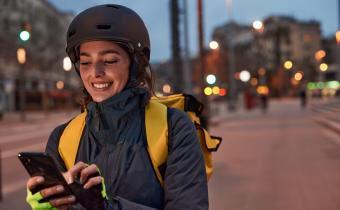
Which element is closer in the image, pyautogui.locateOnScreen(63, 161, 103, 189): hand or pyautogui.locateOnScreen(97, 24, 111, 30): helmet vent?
pyautogui.locateOnScreen(63, 161, 103, 189): hand

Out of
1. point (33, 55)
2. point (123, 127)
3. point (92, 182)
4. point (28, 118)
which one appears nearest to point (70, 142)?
point (123, 127)

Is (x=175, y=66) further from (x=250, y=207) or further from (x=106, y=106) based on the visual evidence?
(x=106, y=106)

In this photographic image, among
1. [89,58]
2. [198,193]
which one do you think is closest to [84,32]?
[89,58]

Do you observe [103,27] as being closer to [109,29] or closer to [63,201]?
[109,29]

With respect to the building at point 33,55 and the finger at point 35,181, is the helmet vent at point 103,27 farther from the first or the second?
the building at point 33,55

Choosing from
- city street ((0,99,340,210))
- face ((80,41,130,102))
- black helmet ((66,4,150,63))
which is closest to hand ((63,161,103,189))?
face ((80,41,130,102))

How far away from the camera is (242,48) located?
98.4 meters

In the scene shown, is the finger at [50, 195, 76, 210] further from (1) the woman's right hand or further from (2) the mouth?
(2) the mouth

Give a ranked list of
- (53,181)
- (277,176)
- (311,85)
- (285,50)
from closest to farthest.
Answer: (53,181) < (277,176) < (285,50) < (311,85)

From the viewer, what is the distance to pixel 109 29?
2047mm

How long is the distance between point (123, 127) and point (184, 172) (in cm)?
27

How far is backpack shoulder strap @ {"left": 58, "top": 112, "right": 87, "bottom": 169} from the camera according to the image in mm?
2078

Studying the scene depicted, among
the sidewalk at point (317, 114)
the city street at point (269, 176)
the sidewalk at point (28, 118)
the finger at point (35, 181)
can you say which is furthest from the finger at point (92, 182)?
the sidewalk at point (28, 118)

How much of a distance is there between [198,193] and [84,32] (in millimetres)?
686
